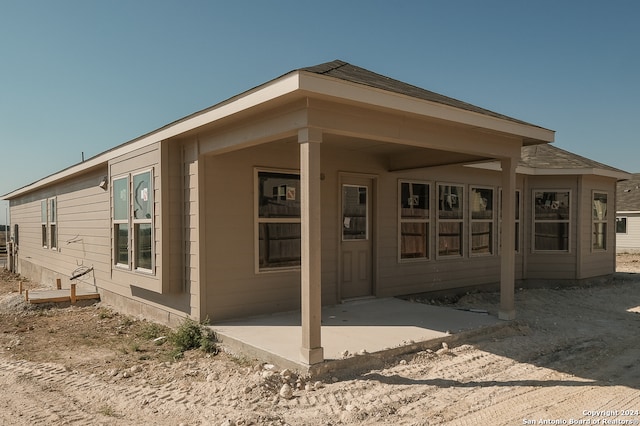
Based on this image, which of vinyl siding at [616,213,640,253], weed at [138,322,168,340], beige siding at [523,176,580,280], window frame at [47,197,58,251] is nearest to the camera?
weed at [138,322,168,340]

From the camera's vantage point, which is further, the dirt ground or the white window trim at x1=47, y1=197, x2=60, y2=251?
the white window trim at x1=47, y1=197, x2=60, y2=251

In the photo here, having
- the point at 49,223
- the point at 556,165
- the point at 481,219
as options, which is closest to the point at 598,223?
the point at 556,165

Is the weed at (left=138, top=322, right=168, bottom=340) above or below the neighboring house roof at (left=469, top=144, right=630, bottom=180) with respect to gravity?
below

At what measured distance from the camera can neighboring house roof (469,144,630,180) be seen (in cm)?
1042

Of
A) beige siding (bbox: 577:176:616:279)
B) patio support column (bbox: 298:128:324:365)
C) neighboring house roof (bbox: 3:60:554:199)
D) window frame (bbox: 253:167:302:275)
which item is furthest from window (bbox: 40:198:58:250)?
beige siding (bbox: 577:176:616:279)

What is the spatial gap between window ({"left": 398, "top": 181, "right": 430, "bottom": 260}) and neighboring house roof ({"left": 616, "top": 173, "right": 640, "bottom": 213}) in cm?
2023

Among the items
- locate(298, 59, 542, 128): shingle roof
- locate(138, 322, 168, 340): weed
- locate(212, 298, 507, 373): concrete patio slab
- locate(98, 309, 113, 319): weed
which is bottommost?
locate(98, 309, 113, 319): weed

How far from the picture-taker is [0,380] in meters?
4.54

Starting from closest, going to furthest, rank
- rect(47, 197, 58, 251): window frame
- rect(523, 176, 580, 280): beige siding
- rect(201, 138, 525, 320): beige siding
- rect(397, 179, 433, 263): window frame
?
rect(201, 138, 525, 320): beige siding < rect(397, 179, 433, 263): window frame < rect(523, 176, 580, 280): beige siding < rect(47, 197, 58, 251): window frame

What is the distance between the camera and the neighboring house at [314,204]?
15.2ft

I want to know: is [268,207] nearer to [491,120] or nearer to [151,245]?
[151,245]

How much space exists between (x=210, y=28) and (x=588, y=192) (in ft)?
32.0

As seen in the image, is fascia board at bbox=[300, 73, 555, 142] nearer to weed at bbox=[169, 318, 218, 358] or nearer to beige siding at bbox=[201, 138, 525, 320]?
beige siding at bbox=[201, 138, 525, 320]

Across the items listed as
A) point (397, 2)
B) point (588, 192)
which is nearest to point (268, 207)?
point (397, 2)
